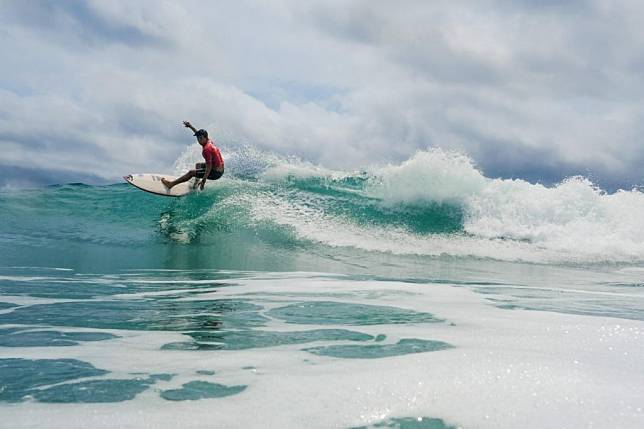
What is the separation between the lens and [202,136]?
1324 cm

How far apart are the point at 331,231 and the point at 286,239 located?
1.31 meters

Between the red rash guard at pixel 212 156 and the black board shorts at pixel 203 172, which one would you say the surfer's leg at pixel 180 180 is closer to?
the black board shorts at pixel 203 172

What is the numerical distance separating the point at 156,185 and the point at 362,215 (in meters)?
5.57

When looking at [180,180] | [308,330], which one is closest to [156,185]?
[180,180]

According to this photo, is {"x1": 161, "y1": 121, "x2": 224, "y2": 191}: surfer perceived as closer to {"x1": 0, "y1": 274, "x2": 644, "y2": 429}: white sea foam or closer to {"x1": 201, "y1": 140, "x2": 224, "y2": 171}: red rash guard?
{"x1": 201, "y1": 140, "x2": 224, "y2": 171}: red rash guard

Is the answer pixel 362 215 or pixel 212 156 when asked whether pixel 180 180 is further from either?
pixel 362 215

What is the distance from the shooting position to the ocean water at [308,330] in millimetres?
2188

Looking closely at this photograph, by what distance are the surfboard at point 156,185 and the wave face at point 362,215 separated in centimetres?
42

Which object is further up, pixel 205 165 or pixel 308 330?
pixel 205 165

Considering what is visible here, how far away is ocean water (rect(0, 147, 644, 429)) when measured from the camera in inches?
86.1

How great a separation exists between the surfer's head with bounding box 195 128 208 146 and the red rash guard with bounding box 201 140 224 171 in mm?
129

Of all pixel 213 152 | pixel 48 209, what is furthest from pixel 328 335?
pixel 48 209

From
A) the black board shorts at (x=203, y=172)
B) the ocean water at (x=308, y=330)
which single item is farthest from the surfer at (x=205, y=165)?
the ocean water at (x=308, y=330)

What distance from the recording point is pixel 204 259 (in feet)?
30.7
